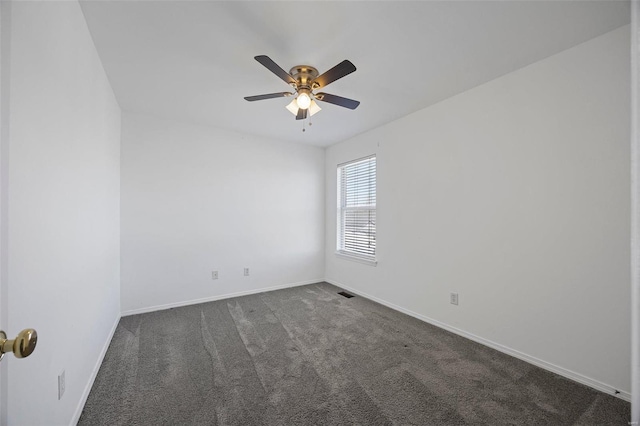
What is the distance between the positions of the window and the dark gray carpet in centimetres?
138

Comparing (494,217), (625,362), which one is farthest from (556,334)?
(494,217)

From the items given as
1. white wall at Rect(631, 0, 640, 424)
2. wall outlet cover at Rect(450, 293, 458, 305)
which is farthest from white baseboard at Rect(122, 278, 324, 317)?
white wall at Rect(631, 0, 640, 424)

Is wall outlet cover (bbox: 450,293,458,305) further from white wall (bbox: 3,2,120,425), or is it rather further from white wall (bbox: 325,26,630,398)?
white wall (bbox: 3,2,120,425)

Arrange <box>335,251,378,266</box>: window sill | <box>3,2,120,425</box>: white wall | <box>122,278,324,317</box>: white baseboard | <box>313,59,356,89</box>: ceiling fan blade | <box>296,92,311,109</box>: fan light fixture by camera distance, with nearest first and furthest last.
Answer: <box>3,2,120,425</box>: white wall, <box>313,59,356,89</box>: ceiling fan blade, <box>296,92,311,109</box>: fan light fixture, <box>122,278,324,317</box>: white baseboard, <box>335,251,378,266</box>: window sill

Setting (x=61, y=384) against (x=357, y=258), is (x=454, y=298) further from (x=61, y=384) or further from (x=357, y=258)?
(x=61, y=384)

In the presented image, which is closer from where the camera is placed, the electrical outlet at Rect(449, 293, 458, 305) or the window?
the electrical outlet at Rect(449, 293, 458, 305)

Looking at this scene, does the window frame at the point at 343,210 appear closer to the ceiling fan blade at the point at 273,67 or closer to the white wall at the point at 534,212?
the white wall at the point at 534,212

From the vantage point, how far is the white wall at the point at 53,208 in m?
0.97

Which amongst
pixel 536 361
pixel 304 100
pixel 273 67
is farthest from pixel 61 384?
pixel 536 361

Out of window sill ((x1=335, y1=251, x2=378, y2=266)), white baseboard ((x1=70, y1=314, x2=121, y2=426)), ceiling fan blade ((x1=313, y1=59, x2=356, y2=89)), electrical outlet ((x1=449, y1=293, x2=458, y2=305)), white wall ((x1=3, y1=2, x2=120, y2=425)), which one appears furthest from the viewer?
window sill ((x1=335, y1=251, x2=378, y2=266))

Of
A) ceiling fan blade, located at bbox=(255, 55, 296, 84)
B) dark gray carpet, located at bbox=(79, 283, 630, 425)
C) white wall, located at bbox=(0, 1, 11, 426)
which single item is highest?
ceiling fan blade, located at bbox=(255, 55, 296, 84)

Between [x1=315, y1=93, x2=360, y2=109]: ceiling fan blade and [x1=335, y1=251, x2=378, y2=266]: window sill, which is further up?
[x1=315, y1=93, x2=360, y2=109]: ceiling fan blade

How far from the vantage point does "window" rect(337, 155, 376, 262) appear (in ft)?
13.0

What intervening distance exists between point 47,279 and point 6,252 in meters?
0.44
